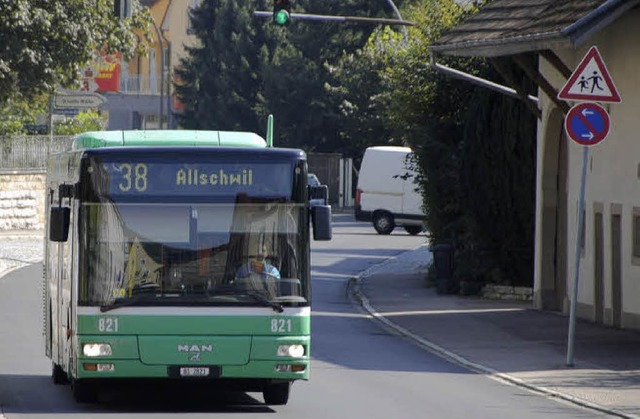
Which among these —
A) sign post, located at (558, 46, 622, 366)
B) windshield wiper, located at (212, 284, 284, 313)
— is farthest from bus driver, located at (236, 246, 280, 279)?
sign post, located at (558, 46, 622, 366)

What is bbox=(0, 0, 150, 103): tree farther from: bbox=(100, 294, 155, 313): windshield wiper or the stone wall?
bbox=(100, 294, 155, 313): windshield wiper

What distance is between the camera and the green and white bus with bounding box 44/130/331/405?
13430 mm

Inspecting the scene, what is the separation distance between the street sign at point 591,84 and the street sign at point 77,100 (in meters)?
30.2

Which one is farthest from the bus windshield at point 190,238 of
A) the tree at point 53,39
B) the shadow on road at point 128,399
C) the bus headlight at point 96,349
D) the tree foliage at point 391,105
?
the tree at point 53,39

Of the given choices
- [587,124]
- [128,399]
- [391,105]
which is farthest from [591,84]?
[391,105]

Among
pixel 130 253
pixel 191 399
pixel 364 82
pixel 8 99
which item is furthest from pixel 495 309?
pixel 364 82

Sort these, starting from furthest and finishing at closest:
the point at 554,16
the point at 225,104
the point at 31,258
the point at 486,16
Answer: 1. the point at 225,104
2. the point at 31,258
3. the point at 486,16
4. the point at 554,16

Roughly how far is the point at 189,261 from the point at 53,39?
2767cm

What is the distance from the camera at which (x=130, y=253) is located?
44.4 ft

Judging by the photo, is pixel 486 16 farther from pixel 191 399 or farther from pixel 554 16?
pixel 191 399

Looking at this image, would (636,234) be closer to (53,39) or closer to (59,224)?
(59,224)

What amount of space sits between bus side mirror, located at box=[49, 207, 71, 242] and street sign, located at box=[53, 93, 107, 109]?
33578 mm

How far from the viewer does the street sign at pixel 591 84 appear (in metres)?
18.0

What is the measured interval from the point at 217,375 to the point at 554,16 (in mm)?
10458
